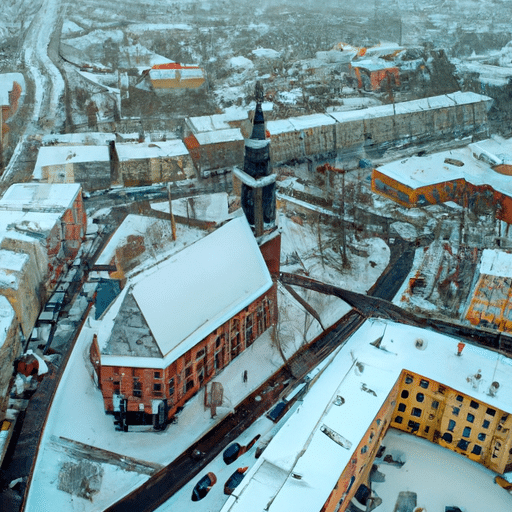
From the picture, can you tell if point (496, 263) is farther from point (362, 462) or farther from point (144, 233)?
point (144, 233)

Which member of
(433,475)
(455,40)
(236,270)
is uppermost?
(455,40)

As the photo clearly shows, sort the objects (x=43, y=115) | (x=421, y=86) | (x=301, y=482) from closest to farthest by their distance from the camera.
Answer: (x=301, y=482) < (x=43, y=115) < (x=421, y=86)

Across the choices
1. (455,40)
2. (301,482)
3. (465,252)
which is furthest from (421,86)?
(301,482)

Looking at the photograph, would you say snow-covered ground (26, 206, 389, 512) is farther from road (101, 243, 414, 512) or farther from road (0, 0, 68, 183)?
road (0, 0, 68, 183)

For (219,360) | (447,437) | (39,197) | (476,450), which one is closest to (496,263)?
(447,437)

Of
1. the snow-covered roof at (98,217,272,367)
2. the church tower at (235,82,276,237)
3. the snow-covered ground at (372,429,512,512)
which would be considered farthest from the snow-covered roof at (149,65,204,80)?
the snow-covered ground at (372,429,512,512)

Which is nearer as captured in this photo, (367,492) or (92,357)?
(367,492)

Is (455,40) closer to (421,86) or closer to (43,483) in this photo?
(421,86)

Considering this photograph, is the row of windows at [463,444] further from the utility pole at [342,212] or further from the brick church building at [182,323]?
the utility pole at [342,212]

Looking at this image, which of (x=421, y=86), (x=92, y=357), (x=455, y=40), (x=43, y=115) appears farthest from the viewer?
(x=455, y=40)
